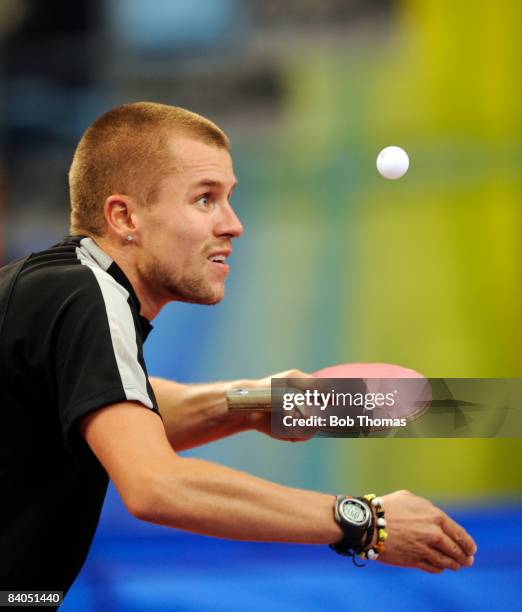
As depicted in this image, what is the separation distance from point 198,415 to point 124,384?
0.91 meters

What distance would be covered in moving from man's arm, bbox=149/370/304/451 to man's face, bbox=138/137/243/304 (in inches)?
15.8

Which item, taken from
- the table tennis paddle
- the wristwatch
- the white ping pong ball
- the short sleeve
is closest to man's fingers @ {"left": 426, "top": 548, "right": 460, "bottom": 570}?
the wristwatch

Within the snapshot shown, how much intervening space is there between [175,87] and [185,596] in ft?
9.61

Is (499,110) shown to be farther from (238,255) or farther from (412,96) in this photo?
(238,255)

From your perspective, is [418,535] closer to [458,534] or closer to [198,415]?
[458,534]

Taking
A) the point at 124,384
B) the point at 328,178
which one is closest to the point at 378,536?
the point at 124,384

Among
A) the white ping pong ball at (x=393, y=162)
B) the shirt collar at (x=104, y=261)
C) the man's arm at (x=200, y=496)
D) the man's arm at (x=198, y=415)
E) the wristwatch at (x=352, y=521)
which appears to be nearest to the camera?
the man's arm at (x=200, y=496)


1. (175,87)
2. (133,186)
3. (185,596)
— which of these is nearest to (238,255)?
(175,87)

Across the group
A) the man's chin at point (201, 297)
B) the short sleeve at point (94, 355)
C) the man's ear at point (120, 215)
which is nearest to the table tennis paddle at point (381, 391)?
the man's chin at point (201, 297)

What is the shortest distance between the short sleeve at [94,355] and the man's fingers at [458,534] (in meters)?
0.59

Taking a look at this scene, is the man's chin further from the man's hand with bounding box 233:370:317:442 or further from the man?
the man's hand with bounding box 233:370:317:442

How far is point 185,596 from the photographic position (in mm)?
2584

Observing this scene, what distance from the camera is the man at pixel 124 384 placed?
4.86 ft

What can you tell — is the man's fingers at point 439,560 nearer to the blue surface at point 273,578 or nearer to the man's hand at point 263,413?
the man's hand at point 263,413
